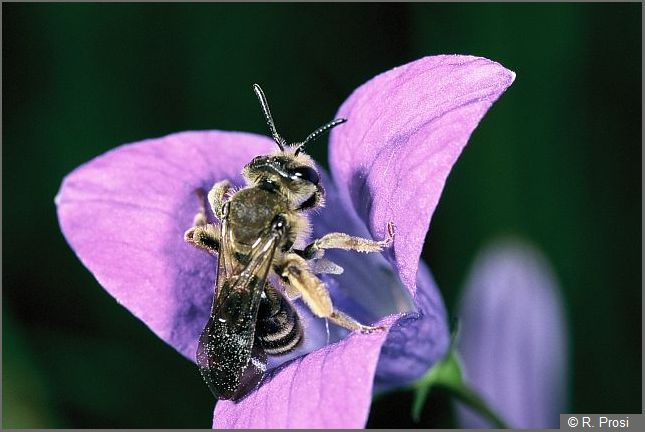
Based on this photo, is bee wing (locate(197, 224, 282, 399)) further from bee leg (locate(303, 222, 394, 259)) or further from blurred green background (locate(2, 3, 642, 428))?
blurred green background (locate(2, 3, 642, 428))

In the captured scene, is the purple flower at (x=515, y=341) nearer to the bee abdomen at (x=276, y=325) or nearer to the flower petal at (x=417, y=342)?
the flower petal at (x=417, y=342)

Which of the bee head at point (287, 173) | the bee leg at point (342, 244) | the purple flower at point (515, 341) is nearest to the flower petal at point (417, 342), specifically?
the bee leg at point (342, 244)

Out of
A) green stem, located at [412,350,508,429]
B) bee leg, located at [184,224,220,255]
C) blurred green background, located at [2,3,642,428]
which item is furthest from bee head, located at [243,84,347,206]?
blurred green background, located at [2,3,642,428]

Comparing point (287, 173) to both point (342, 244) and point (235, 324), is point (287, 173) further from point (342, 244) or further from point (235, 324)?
point (235, 324)

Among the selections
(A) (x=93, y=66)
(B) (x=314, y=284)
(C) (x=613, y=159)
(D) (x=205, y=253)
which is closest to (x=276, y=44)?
(A) (x=93, y=66)

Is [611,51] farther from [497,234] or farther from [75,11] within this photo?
[75,11]

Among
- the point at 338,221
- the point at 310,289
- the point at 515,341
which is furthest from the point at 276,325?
the point at 515,341
